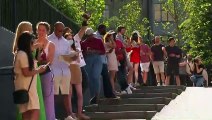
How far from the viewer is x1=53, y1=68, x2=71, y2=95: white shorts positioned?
458 inches

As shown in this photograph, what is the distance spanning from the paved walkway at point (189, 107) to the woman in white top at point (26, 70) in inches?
176

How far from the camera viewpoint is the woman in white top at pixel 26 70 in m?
8.95

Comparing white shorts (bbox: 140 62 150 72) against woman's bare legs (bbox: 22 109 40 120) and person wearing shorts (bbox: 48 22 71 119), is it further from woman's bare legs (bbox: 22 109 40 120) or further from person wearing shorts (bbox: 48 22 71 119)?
woman's bare legs (bbox: 22 109 40 120)

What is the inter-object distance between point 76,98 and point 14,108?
2482mm

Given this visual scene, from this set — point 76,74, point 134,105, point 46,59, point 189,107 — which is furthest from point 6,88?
point 189,107

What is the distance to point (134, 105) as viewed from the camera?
1445 centimetres

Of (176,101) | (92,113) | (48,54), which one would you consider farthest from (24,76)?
(176,101)

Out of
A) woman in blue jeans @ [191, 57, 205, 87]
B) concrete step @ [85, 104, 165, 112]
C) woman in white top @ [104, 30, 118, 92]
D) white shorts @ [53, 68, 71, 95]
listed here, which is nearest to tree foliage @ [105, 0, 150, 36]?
woman in blue jeans @ [191, 57, 205, 87]

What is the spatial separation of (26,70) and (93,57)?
5000 millimetres

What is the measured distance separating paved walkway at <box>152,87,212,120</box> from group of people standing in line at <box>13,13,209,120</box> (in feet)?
4.70

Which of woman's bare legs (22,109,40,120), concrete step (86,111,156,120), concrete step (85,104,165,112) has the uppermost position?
woman's bare legs (22,109,40,120)

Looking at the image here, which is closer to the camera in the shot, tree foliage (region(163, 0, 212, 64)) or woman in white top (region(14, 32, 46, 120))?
woman in white top (region(14, 32, 46, 120))

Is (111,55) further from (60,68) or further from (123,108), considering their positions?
(60,68)

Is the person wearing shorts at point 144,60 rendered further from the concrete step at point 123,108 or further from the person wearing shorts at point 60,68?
the person wearing shorts at point 60,68
